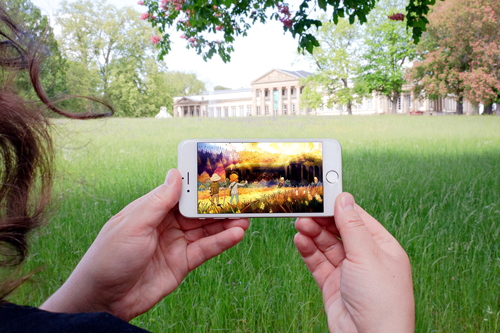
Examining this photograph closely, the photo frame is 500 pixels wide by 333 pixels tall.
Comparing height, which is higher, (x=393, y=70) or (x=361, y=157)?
(x=393, y=70)

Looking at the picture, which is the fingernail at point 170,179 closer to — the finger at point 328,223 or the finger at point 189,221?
the finger at point 189,221

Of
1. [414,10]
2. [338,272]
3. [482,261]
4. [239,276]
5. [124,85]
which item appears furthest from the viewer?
[124,85]

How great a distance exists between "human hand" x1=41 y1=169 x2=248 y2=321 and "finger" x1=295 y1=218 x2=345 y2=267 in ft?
0.88

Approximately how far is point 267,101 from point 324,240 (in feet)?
190

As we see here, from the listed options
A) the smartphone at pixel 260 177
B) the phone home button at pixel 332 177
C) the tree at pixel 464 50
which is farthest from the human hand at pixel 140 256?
the tree at pixel 464 50

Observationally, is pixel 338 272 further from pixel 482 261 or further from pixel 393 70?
pixel 393 70

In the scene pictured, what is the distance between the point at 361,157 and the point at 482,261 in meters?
4.11

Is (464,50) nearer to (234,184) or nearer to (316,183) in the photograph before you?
(316,183)

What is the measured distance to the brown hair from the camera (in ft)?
2.46

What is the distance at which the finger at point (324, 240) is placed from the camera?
54.9 inches

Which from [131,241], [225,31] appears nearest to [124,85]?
[225,31]

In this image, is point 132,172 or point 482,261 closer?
point 482,261

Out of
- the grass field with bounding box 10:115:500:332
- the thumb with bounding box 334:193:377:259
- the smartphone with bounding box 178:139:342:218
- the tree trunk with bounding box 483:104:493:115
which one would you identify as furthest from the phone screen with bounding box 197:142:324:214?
the tree trunk with bounding box 483:104:493:115

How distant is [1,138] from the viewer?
754 millimetres
